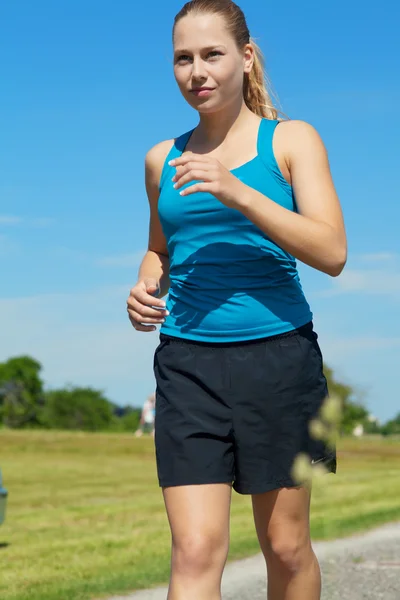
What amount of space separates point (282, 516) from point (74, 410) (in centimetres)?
5751

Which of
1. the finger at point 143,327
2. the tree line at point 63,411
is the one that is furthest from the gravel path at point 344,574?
the tree line at point 63,411

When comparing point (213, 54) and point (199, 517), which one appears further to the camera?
point (213, 54)

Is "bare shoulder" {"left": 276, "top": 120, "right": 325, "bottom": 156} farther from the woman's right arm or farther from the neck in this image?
the woman's right arm

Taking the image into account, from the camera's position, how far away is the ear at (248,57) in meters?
3.60

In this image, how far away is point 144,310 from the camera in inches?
135

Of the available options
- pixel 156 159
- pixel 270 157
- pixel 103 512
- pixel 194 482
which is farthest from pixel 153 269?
pixel 103 512

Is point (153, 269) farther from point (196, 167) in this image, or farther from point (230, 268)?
point (196, 167)

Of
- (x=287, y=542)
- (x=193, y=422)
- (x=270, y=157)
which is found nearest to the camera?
(x=193, y=422)

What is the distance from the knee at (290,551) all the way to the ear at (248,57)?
5.39 feet

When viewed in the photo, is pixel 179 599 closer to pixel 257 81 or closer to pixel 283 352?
pixel 283 352

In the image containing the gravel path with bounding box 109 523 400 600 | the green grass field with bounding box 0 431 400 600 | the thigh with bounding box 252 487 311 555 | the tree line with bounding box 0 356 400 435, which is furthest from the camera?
the tree line with bounding box 0 356 400 435

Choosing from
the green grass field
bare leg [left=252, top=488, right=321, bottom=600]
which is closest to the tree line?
the green grass field

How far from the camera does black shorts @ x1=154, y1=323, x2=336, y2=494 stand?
336 centimetres

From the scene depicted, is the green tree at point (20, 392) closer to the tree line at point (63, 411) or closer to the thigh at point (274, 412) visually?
the tree line at point (63, 411)
